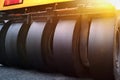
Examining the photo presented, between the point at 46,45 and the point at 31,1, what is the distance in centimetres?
42

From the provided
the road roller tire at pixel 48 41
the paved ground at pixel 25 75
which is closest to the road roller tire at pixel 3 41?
the paved ground at pixel 25 75

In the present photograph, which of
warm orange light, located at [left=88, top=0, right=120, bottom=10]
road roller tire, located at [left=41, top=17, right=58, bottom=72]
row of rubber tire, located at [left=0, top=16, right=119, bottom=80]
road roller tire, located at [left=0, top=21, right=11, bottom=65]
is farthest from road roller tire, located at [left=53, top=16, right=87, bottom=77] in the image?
road roller tire, located at [left=0, top=21, right=11, bottom=65]

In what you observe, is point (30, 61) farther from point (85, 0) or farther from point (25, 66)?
point (85, 0)

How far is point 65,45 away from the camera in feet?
6.64

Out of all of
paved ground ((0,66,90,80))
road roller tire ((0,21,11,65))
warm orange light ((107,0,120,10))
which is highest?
warm orange light ((107,0,120,10))

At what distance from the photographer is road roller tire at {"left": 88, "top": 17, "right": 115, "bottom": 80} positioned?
1795 mm

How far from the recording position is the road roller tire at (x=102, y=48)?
5.89ft

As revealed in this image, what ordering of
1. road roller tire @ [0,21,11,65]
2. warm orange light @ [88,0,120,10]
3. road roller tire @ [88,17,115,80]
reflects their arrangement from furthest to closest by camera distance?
road roller tire @ [0,21,11,65] → warm orange light @ [88,0,120,10] → road roller tire @ [88,17,115,80]

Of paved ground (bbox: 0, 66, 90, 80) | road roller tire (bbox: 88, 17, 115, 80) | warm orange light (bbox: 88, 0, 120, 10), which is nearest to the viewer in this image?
road roller tire (bbox: 88, 17, 115, 80)

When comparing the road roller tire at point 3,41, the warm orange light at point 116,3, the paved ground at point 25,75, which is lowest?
the paved ground at point 25,75

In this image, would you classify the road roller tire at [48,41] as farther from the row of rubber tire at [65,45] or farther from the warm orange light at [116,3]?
the warm orange light at [116,3]

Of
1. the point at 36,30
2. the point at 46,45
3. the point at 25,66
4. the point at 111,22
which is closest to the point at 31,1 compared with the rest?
the point at 36,30

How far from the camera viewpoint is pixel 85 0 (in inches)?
80.7

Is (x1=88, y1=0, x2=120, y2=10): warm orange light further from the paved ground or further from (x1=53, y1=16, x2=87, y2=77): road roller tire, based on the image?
the paved ground
